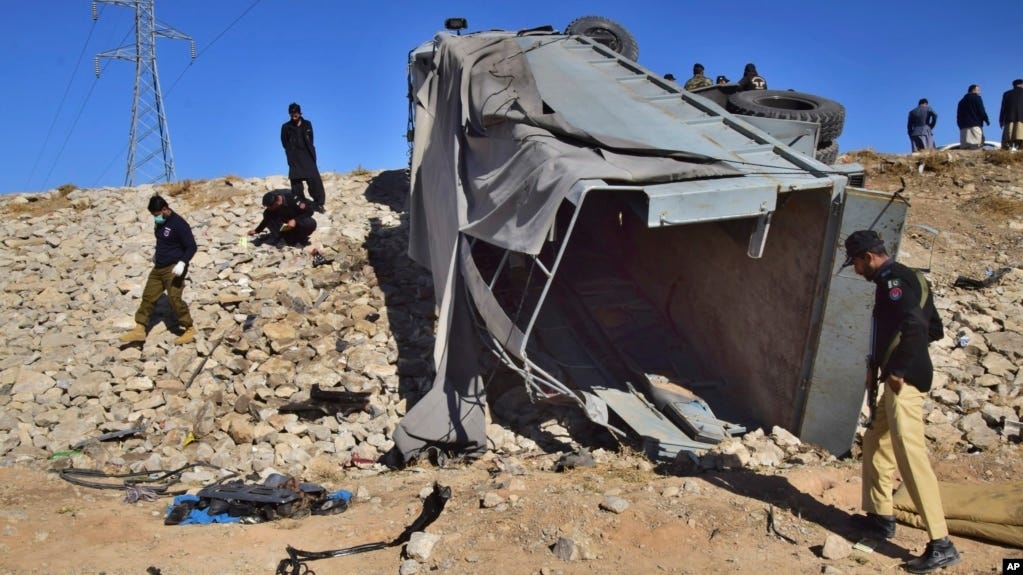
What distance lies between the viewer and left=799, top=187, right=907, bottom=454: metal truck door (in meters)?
5.14

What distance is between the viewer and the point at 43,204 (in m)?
12.6

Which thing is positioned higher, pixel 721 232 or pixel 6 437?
pixel 721 232

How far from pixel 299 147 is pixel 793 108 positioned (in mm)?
6266

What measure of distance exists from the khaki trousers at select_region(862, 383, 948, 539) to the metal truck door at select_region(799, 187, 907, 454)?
135 cm

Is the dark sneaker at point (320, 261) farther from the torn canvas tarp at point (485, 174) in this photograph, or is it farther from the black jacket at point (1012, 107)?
the black jacket at point (1012, 107)

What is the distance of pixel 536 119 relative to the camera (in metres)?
6.36

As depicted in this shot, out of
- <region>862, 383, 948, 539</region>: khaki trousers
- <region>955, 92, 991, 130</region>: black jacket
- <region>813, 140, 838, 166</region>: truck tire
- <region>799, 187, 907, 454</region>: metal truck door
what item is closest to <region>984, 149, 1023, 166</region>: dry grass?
<region>955, 92, 991, 130</region>: black jacket

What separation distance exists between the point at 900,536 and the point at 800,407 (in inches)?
62.3

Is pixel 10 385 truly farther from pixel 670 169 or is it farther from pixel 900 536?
pixel 900 536

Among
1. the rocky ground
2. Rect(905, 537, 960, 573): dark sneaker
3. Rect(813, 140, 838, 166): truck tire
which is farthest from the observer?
Rect(813, 140, 838, 166): truck tire

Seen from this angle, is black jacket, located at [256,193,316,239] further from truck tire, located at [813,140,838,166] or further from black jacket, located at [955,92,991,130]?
black jacket, located at [955,92,991,130]

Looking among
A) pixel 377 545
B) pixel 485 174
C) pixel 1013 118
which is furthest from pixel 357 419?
pixel 1013 118

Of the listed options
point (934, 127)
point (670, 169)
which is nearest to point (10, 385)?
point (670, 169)

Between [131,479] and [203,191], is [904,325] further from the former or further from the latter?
[203,191]
